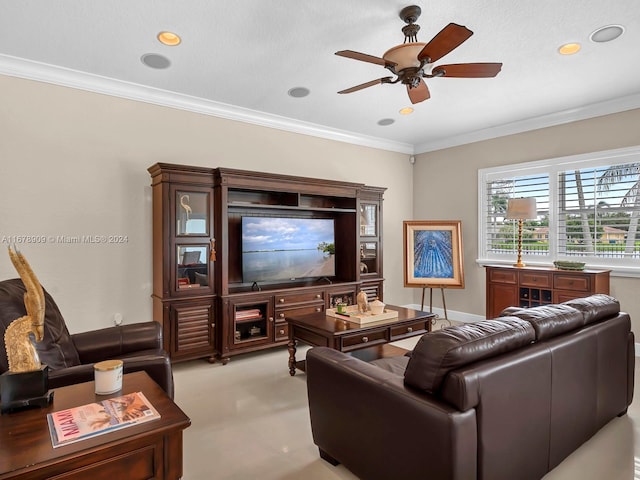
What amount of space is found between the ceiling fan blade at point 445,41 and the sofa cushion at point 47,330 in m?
2.66

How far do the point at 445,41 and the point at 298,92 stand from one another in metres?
2.12

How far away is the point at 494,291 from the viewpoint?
4.87 m

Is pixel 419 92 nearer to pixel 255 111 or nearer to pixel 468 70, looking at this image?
pixel 468 70

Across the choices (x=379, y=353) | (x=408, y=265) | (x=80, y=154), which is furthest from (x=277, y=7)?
(x=408, y=265)

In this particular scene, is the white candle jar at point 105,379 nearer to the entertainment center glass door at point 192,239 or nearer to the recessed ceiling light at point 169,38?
the entertainment center glass door at point 192,239

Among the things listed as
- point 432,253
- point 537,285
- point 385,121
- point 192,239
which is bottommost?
point 537,285

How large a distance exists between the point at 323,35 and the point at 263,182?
1.72 m

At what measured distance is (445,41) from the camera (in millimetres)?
2195

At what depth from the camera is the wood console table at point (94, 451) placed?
1064 mm

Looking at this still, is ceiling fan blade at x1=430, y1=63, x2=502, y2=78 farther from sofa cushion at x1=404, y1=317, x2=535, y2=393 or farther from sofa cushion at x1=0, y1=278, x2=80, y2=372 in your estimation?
sofa cushion at x1=0, y1=278, x2=80, y2=372

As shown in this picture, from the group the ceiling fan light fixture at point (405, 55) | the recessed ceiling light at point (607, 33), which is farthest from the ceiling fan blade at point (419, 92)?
the recessed ceiling light at point (607, 33)

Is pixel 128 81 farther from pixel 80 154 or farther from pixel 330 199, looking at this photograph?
pixel 330 199

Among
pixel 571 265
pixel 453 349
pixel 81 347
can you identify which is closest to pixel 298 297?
pixel 81 347

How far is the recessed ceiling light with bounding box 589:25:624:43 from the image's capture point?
2.82 metres
